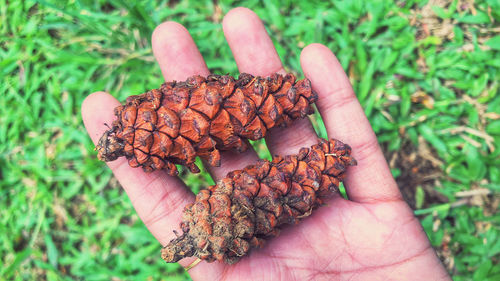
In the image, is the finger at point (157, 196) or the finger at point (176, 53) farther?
the finger at point (176, 53)

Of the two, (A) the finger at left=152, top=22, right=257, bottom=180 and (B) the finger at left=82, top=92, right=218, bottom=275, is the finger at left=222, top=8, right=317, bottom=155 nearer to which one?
(A) the finger at left=152, top=22, right=257, bottom=180

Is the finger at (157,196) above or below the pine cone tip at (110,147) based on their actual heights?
below

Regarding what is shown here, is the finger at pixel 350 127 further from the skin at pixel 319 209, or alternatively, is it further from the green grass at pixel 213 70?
the green grass at pixel 213 70

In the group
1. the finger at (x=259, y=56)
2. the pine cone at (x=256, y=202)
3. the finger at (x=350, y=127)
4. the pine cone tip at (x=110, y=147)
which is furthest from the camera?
the finger at (x=259, y=56)

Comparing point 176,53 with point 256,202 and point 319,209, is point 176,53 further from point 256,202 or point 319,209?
point 319,209

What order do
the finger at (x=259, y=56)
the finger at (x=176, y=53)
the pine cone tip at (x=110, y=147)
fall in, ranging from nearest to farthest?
the pine cone tip at (x=110, y=147) < the finger at (x=259, y=56) < the finger at (x=176, y=53)

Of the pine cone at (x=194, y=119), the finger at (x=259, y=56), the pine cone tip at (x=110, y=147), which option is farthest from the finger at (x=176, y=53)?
the pine cone tip at (x=110, y=147)

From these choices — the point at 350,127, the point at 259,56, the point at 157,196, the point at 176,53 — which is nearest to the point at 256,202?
the point at 157,196
